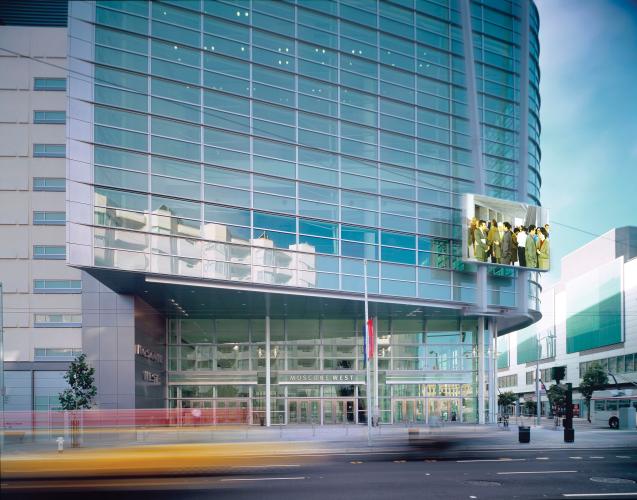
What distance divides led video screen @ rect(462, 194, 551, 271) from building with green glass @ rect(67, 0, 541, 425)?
1.88 metres

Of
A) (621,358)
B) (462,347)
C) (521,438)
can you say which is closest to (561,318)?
(621,358)

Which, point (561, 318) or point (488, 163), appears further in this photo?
point (561, 318)

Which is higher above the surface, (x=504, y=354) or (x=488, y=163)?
(x=488, y=163)

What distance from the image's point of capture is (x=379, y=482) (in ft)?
59.5

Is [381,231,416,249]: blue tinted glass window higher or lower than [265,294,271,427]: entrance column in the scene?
higher

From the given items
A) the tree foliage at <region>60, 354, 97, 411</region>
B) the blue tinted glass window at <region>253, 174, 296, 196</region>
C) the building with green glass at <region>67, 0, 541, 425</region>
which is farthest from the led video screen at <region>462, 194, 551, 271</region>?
the tree foliage at <region>60, 354, 97, 411</region>

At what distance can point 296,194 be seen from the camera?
38.9m

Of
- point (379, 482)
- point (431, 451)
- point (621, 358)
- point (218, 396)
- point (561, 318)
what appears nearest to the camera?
point (379, 482)

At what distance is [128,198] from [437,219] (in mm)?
21012

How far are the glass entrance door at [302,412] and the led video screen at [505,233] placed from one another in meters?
16.0

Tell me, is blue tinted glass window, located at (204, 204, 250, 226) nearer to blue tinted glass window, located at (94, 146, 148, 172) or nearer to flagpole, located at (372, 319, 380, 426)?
blue tinted glass window, located at (94, 146, 148, 172)

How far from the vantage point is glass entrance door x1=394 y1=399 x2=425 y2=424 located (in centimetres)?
4722

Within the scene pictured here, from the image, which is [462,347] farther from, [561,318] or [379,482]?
[561,318]

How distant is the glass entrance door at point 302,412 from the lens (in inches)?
1816
